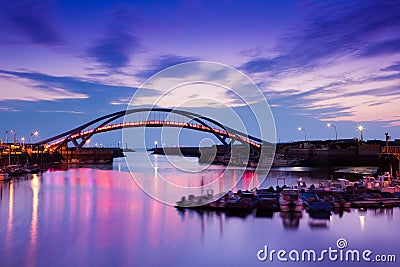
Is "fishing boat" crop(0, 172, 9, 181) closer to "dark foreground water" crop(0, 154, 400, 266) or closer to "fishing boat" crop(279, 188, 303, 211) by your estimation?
"dark foreground water" crop(0, 154, 400, 266)

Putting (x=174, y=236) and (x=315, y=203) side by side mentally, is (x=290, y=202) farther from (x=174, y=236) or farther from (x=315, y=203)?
(x=174, y=236)

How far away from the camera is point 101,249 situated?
11242 millimetres

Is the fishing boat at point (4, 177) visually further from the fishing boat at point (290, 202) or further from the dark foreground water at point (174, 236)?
the fishing boat at point (290, 202)

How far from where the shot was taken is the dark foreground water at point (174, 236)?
1048 centimetres

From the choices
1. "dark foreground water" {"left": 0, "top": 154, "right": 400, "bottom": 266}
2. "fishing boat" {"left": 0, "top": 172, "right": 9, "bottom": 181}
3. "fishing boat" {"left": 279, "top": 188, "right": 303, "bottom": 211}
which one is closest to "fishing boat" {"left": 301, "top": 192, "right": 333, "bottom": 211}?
"fishing boat" {"left": 279, "top": 188, "right": 303, "bottom": 211}

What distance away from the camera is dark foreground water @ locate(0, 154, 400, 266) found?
1048cm

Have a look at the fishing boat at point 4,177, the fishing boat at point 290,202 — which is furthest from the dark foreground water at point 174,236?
the fishing boat at point 4,177

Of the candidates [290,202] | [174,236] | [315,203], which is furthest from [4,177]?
[315,203]

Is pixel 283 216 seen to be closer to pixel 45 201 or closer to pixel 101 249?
pixel 101 249

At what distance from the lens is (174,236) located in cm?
1255

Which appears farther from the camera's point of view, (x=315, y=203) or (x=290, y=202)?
(x=290, y=202)

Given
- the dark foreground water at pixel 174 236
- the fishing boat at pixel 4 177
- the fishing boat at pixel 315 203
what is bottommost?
the dark foreground water at pixel 174 236

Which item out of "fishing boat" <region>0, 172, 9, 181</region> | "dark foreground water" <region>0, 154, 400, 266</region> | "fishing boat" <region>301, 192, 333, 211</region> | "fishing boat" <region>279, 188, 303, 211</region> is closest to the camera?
"dark foreground water" <region>0, 154, 400, 266</region>

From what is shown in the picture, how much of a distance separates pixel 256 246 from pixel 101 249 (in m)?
4.18
